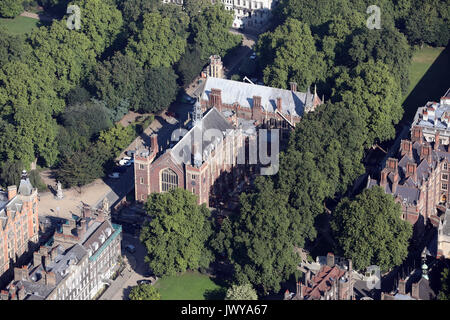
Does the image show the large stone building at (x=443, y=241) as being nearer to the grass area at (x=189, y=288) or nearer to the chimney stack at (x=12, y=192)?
the grass area at (x=189, y=288)

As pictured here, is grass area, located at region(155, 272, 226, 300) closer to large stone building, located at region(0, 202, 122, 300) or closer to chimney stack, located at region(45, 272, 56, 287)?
large stone building, located at region(0, 202, 122, 300)

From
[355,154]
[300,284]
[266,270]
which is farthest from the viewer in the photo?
[355,154]

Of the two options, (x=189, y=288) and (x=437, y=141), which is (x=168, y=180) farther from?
(x=437, y=141)

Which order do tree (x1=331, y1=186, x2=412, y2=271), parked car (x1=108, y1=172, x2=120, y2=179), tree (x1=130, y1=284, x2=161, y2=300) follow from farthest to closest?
1. parked car (x1=108, y1=172, x2=120, y2=179)
2. tree (x1=331, y1=186, x2=412, y2=271)
3. tree (x1=130, y1=284, x2=161, y2=300)

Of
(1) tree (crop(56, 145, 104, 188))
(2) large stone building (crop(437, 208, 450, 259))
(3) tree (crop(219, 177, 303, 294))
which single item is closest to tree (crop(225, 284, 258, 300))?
(3) tree (crop(219, 177, 303, 294))

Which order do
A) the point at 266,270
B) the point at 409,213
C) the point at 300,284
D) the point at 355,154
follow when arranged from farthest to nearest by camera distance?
the point at 355,154 → the point at 409,213 → the point at 266,270 → the point at 300,284

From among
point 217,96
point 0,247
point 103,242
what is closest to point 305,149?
point 217,96

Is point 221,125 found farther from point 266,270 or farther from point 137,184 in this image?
point 266,270
